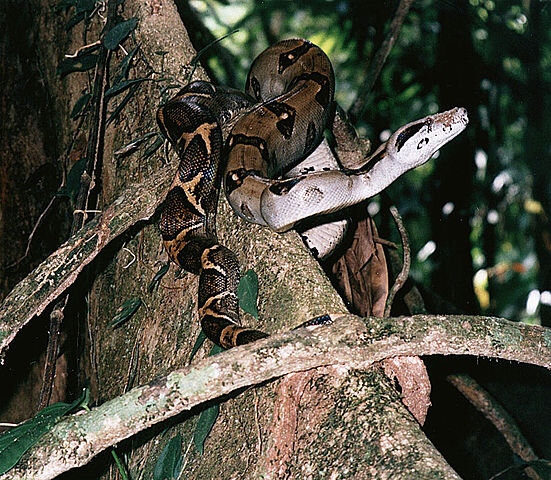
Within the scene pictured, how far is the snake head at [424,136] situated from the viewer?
236cm

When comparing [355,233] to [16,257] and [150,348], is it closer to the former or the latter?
[150,348]

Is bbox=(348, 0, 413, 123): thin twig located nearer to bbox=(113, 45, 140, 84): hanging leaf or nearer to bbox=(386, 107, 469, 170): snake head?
bbox=(386, 107, 469, 170): snake head

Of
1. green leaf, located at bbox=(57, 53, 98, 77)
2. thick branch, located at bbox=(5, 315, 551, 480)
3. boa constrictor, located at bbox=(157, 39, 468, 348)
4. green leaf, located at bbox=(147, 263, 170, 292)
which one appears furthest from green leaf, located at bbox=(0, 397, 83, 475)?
green leaf, located at bbox=(57, 53, 98, 77)

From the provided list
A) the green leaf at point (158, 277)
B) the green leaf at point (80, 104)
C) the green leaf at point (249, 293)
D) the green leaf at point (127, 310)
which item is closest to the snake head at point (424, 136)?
the green leaf at point (249, 293)

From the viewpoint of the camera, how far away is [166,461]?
183 centimetres

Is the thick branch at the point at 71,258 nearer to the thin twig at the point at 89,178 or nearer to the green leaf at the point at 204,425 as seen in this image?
the thin twig at the point at 89,178

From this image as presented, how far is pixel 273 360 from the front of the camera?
1.31m

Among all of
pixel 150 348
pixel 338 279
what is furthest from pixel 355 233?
pixel 150 348

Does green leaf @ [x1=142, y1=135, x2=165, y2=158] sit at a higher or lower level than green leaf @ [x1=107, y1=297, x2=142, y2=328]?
higher

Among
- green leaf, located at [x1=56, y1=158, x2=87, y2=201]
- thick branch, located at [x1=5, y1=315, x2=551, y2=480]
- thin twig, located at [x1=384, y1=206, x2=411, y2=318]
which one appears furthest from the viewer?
green leaf, located at [x1=56, y1=158, x2=87, y2=201]

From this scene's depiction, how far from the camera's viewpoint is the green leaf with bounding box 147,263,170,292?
2.41m

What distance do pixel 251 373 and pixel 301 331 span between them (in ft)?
0.49

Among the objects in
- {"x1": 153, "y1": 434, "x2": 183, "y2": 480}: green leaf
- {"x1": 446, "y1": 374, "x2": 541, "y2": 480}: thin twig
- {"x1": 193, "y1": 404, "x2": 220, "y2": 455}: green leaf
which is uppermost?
{"x1": 193, "y1": 404, "x2": 220, "y2": 455}: green leaf

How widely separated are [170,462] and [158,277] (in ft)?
2.70
